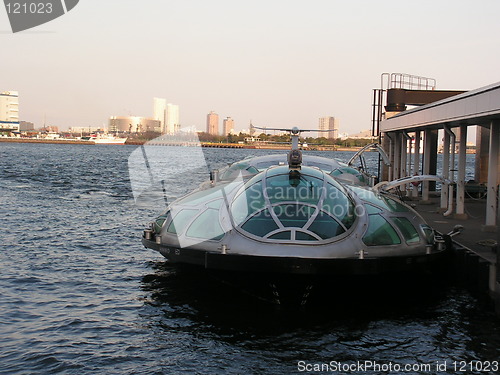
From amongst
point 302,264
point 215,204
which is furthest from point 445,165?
point 302,264

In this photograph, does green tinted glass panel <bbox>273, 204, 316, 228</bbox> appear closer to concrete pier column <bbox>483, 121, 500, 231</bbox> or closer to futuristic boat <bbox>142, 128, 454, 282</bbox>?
futuristic boat <bbox>142, 128, 454, 282</bbox>

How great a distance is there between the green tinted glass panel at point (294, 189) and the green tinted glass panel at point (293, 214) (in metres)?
0.27

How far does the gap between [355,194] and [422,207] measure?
12981 millimetres

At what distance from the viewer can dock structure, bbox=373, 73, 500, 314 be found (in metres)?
19.7

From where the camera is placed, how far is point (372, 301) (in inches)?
593

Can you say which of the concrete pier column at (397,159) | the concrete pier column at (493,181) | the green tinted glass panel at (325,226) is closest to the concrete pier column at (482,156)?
the concrete pier column at (397,159)

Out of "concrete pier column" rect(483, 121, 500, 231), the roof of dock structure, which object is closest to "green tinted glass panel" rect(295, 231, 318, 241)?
the roof of dock structure

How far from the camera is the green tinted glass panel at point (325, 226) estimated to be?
13.7m

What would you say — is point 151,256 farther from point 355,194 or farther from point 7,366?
point 7,366

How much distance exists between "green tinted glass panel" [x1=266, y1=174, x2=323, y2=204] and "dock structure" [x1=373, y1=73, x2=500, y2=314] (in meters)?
4.05

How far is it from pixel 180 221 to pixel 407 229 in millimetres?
5503

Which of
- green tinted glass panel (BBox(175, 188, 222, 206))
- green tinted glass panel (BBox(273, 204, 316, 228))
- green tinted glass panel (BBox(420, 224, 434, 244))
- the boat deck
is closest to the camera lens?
green tinted glass panel (BBox(273, 204, 316, 228))

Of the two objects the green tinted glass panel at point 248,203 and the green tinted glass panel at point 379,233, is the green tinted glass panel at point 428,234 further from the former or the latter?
the green tinted glass panel at point 248,203

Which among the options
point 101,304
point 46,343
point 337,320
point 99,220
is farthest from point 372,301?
point 99,220
